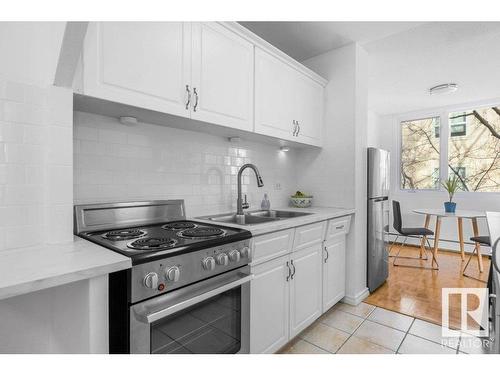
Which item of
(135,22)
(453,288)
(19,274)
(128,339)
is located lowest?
(453,288)

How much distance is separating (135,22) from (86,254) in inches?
A: 45.4

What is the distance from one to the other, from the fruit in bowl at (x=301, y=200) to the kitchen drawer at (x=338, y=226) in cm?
43

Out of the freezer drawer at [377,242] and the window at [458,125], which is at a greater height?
the window at [458,125]

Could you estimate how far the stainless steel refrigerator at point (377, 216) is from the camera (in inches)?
112

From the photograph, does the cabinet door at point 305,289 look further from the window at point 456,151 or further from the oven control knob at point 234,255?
the window at point 456,151

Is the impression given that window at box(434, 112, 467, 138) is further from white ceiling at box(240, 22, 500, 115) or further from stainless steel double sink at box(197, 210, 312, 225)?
stainless steel double sink at box(197, 210, 312, 225)

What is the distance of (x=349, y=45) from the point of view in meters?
2.74

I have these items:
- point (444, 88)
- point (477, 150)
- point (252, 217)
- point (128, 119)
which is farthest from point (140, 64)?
point (477, 150)

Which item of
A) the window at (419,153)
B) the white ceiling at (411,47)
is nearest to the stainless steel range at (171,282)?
the white ceiling at (411,47)

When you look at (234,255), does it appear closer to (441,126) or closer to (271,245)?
(271,245)

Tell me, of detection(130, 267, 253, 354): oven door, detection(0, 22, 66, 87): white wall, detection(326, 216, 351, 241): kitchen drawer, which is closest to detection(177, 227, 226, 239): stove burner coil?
detection(130, 267, 253, 354): oven door

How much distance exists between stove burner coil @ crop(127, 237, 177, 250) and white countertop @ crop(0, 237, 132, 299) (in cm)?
10
